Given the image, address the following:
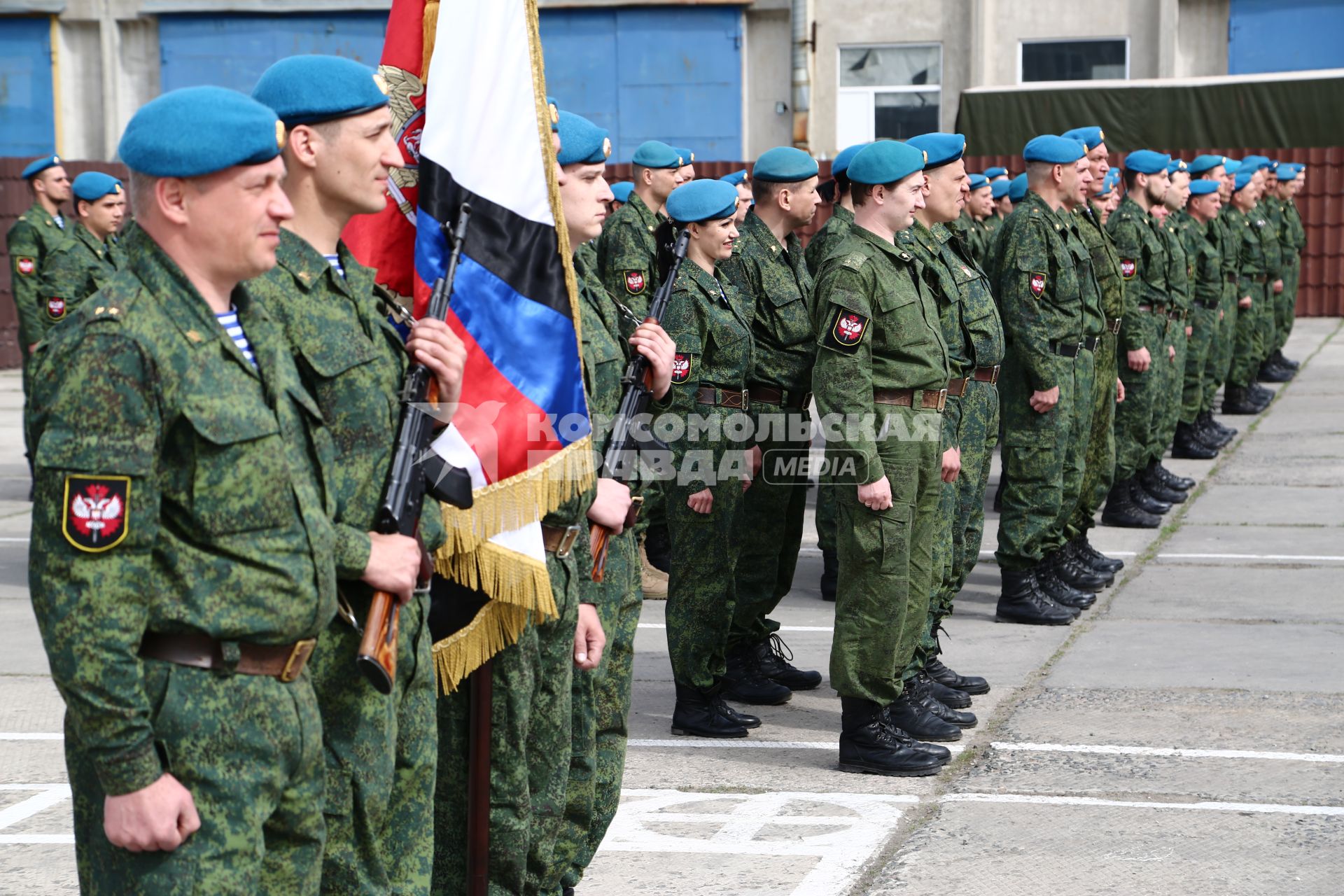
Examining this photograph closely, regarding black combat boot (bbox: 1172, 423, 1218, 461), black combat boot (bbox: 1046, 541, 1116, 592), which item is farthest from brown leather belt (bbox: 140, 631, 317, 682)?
black combat boot (bbox: 1172, 423, 1218, 461)

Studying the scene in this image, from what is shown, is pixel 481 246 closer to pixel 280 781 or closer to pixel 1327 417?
pixel 280 781

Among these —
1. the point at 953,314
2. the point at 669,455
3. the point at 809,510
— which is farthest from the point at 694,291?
the point at 809,510

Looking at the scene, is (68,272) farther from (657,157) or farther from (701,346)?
(701,346)

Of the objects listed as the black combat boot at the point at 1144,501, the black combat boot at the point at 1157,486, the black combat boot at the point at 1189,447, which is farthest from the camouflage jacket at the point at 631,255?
the black combat boot at the point at 1189,447

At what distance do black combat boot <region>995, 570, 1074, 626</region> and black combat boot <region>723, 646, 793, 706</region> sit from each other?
1.66 m

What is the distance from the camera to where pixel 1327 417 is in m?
14.9

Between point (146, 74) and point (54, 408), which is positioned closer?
point (54, 408)

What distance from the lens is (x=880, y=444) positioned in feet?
19.1

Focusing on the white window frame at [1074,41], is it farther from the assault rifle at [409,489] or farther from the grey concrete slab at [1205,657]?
the assault rifle at [409,489]

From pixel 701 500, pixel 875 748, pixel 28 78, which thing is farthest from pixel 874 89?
pixel 875 748

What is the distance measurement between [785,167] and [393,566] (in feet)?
14.9

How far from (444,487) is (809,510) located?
8.38 metres

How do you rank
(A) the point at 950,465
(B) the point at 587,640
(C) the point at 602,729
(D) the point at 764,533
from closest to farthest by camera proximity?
1. (B) the point at 587,640
2. (C) the point at 602,729
3. (A) the point at 950,465
4. (D) the point at 764,533

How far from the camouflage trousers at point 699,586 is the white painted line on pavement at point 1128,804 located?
1201mm
